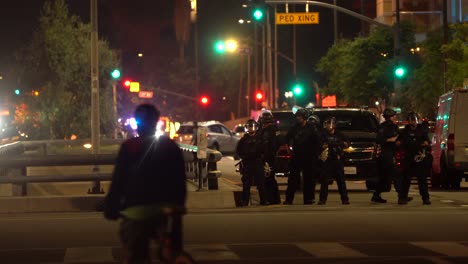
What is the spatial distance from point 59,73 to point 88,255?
3742cm

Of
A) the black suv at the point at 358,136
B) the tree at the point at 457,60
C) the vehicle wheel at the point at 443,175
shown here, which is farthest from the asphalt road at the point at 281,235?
the tree at the point at 457,60

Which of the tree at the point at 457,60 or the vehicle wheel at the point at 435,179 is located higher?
the tree at the point at 457,60

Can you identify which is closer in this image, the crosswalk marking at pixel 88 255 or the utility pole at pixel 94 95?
the crosswalk marking at pixel 88 255

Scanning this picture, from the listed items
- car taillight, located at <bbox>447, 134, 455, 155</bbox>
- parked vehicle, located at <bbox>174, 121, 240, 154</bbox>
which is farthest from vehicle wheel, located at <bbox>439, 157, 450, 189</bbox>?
parked vehicle, located at <bbox>174, 121, 240, 154</bbox>

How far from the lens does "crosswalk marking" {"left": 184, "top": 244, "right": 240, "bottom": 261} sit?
38.2 ft

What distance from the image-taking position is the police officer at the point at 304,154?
18375 mm

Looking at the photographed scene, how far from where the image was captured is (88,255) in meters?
11.9

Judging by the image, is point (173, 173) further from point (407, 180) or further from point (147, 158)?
point (407, 180)

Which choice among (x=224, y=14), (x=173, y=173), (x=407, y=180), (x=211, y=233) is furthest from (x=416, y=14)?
(x=173, y=173)

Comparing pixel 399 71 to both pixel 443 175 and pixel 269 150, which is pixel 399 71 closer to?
pixel 443 175

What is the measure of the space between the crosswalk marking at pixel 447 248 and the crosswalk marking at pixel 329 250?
1.00 metres

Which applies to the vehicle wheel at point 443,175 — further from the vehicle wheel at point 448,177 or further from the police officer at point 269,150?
the police officer at point 269,150

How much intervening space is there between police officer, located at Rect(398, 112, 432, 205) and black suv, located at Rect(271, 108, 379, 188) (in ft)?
5.49

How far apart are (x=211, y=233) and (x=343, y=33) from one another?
80166 millimetres
